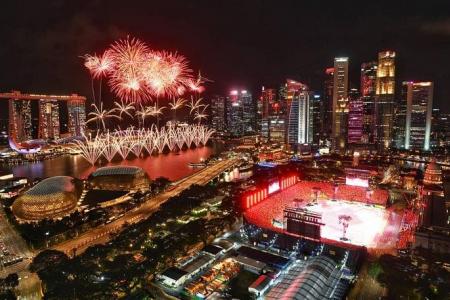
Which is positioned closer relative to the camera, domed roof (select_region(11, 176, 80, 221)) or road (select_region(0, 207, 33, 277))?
road (select_region(0, 207, 33, 277))

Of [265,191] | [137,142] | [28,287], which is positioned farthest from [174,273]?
[137,142]

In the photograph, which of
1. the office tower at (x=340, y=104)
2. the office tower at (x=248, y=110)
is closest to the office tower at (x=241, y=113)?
the office tower at (x=248, y=110)

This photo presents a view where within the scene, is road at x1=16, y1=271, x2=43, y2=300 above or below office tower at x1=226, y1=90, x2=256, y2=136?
below

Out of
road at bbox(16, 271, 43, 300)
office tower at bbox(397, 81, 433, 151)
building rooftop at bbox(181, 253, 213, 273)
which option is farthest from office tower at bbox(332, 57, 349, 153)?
road at bbox(16, 271, 43, 300)

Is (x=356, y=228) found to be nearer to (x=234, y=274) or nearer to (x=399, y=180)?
(x=234, y=274)

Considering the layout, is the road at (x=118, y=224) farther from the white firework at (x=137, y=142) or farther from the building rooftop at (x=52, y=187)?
the white firework at (x=137, y=142)

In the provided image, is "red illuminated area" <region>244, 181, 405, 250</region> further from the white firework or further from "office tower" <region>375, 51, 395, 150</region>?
"office tower" <region>375, 51, 395, 150</region>
